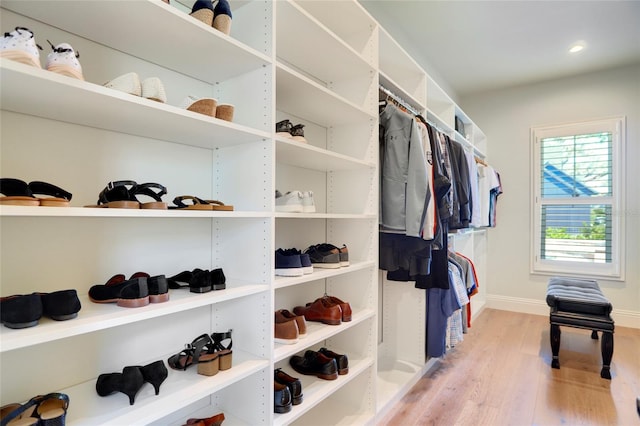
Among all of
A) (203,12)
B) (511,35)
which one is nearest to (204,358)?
(203,12)

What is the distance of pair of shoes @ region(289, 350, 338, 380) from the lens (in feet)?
5.18

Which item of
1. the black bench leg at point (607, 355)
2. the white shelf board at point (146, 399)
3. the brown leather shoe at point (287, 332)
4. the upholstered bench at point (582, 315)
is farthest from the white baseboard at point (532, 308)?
the white shelf board at point (146, 399)

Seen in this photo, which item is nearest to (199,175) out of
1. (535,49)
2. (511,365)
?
(511,365)

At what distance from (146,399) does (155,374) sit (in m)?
0.07

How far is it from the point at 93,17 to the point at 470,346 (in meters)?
3.29

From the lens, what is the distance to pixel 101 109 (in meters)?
0.91

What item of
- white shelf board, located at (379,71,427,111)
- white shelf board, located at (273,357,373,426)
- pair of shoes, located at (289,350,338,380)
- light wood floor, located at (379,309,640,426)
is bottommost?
light wood floor, located at (379,309,640,426)

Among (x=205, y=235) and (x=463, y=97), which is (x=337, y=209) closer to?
(x=205, y=235)

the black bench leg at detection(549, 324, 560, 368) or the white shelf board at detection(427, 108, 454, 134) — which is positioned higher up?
the white shelf board at detection(427, 108, 454, 134)

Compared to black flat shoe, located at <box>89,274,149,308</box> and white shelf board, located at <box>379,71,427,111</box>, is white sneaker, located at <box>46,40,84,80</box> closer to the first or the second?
black flat shoe, located at <box>89,274,149,308</box>

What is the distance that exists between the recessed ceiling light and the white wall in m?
0.75

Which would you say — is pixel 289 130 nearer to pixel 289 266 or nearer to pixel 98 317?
pixel 289 266

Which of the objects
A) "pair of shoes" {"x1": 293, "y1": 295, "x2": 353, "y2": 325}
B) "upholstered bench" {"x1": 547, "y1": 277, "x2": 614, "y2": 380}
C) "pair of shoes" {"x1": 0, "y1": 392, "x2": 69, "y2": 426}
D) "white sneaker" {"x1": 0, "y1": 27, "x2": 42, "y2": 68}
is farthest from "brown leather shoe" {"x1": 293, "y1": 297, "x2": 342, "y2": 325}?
"upholstered bench" {"x1": 547, "y1": 277, "x2": 614, "y2": 380}

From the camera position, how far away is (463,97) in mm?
4523
